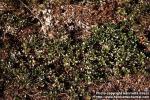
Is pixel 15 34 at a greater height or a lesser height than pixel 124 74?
greater

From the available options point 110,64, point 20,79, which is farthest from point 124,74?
point 20,79

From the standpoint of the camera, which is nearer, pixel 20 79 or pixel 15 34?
pixel 20 79

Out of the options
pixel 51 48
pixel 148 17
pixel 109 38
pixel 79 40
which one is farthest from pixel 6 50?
pixel 148 17

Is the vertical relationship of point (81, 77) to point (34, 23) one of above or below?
below

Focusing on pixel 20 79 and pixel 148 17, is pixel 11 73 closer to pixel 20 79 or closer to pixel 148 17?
pixel 20 79

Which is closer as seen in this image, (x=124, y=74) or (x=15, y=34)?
(x=124, y=74)

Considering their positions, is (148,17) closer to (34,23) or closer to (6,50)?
(34,23)
